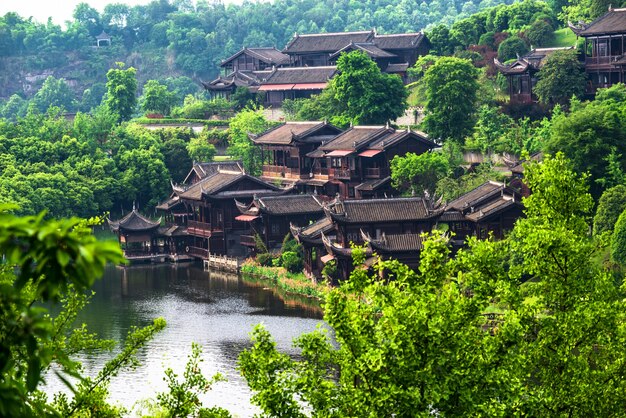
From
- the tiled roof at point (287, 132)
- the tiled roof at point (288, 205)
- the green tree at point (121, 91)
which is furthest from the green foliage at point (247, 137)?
the tiled roof at point (288, 205)

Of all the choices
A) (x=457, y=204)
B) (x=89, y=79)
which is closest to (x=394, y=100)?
(x=457, y=204)

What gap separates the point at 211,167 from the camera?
229 ft

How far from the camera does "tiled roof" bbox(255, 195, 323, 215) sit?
5853 cm

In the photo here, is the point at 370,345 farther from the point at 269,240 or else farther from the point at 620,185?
the point at 269,240

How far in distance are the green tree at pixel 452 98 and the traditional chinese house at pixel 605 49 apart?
20.7 feet

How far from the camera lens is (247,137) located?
75875mm

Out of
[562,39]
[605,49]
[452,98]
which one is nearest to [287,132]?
[452,98]

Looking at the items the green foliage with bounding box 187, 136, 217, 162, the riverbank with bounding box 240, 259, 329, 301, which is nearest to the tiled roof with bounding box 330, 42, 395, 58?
the green foliage with bounding box 187, 136, 217, 162

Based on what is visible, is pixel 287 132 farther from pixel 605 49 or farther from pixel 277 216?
pixel 605 49

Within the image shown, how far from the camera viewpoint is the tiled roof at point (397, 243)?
48594 millimetres

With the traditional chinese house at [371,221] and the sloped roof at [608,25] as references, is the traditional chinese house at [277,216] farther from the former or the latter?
the sloped roof at [608,25]

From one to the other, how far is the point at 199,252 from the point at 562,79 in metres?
20.7

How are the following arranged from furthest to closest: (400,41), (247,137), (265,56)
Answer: (265,56), (400,41), (247,137)

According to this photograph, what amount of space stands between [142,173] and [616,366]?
54.1 meters
